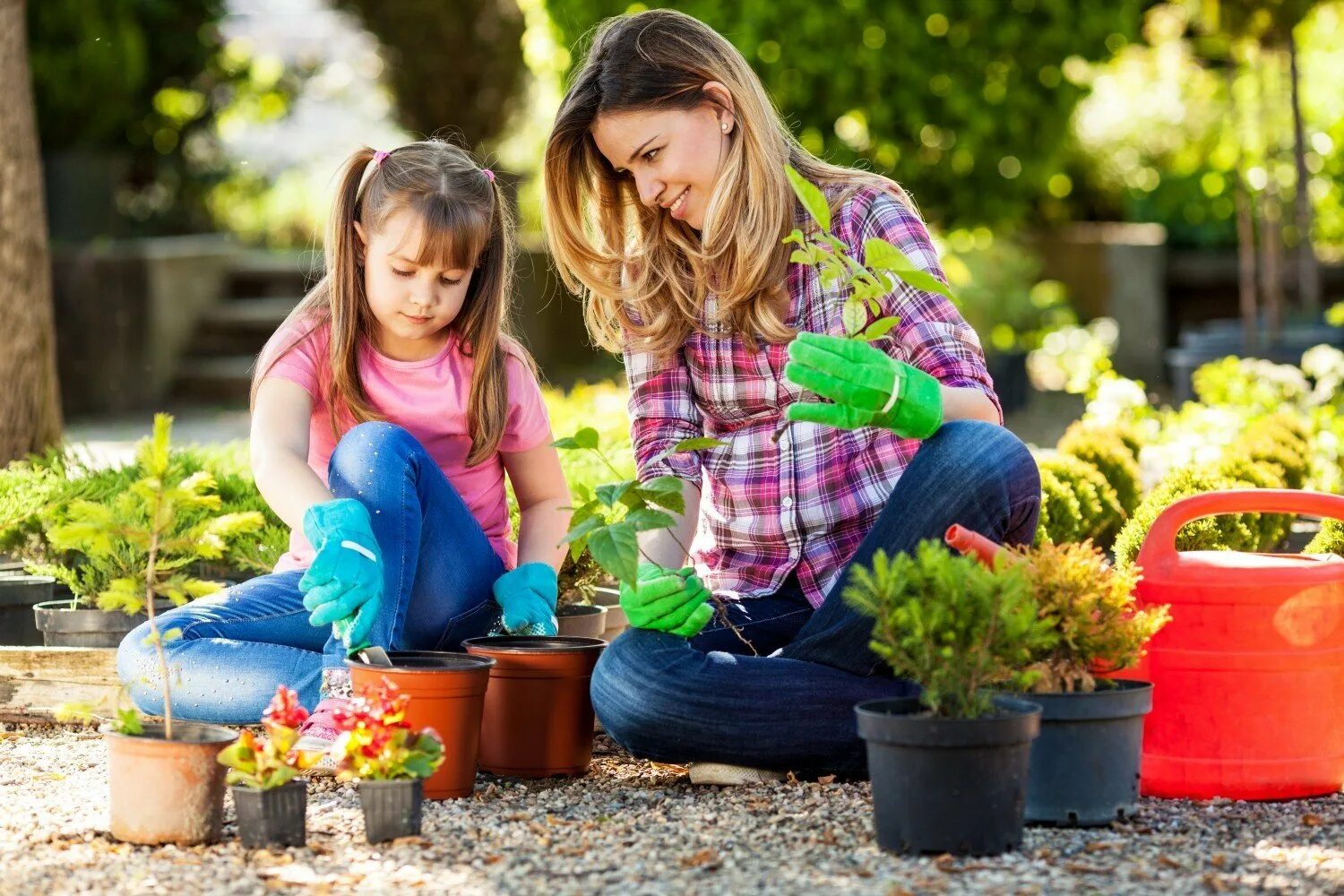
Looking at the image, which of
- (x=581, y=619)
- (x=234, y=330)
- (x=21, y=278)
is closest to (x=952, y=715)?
(x=581, y=619)

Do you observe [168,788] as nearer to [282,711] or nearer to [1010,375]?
[282,711]

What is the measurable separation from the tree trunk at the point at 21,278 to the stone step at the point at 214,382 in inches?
157

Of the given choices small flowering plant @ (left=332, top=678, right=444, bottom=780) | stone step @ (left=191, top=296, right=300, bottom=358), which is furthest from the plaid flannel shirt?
stone step @ (left=191, top=296, right=300, bottom=358)

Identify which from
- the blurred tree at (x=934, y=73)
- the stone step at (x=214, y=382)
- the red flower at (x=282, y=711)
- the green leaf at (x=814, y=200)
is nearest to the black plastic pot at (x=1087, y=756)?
the green leaf at (x=814, y=200)

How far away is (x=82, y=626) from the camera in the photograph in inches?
116

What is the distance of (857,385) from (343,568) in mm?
772

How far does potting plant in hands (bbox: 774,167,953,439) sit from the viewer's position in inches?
85.8

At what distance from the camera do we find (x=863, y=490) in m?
2.58

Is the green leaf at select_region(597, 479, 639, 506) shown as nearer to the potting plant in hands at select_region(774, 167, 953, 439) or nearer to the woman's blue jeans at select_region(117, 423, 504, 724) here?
the potting plant in hands at select_region(774, 167, 953, 439)

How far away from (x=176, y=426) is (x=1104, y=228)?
5.36m

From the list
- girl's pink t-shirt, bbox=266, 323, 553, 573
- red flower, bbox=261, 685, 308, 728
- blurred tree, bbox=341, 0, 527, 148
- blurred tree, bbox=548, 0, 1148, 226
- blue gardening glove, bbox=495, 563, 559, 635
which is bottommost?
red flower, bbox=261, 685, 308, 728

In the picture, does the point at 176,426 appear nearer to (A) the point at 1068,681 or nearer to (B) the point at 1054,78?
(B) the point at 1054,78

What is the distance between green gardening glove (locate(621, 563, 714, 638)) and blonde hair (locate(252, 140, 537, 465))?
1.56 ft

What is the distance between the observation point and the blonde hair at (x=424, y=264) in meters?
2.69
